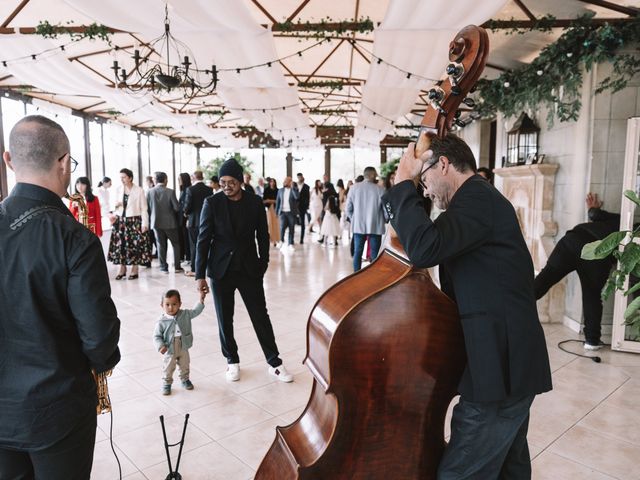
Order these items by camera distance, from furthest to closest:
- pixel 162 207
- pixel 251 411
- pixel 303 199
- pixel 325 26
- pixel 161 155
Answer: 1. pixel 161 155
2. pixel 303 199
3. pixel 162 207
4. pixel 325 26
5. pixel 251 411

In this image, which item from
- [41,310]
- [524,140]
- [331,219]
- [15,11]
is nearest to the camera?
[41,310]

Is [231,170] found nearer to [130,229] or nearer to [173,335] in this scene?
[173,335]

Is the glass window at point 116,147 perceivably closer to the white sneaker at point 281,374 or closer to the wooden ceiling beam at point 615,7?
the white sneaker at point 281,374

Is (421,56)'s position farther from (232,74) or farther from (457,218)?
(457,218)

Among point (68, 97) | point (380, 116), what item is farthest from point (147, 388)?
point (68, 97)

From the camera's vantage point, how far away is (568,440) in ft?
9.21

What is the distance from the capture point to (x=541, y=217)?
539 centimetres

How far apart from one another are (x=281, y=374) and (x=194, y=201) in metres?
4.04

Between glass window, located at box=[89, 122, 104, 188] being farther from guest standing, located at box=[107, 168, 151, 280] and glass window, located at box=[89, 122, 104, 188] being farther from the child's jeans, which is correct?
the child's jeans

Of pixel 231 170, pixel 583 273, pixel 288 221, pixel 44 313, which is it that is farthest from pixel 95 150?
pixel 44 313

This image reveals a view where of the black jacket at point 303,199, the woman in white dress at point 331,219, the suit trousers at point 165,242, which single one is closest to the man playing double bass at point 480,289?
the suit trousers at point 165,242

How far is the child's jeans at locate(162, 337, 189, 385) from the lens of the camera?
3324 mm

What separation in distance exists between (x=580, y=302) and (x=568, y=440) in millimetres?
2357

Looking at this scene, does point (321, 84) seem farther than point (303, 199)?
No
